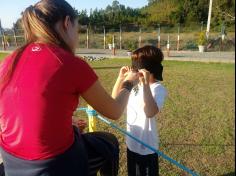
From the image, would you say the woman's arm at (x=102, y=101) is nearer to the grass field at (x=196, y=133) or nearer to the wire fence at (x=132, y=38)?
the grass field at (x=196, y=133)

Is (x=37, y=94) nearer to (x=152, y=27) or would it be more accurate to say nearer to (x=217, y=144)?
(x=217, y=144)

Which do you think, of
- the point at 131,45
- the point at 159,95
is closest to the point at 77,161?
the point at 159,95

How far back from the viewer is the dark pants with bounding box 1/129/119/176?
1.54 meters

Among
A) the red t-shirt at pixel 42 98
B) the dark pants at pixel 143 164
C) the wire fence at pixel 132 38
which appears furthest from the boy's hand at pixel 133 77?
the wire fence at pixel 132 38

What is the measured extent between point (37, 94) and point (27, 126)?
17 centimetres

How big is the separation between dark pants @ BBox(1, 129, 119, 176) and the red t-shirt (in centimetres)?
4

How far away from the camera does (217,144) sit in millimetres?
4277

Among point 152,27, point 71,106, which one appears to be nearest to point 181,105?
point 71,106

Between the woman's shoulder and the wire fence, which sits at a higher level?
the woman's shoulder

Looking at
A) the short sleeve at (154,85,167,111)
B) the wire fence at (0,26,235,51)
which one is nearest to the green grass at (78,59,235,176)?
the short sleeve at (154,85,167,111)

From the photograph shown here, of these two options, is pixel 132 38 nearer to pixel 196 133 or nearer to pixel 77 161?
pixel 196 133

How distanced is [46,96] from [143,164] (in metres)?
1.30

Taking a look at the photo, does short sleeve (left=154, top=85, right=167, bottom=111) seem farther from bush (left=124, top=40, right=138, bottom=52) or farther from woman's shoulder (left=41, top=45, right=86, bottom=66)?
bush (left=124, top=40, right=138, bottom=52)

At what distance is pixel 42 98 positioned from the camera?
1419 millimetres
